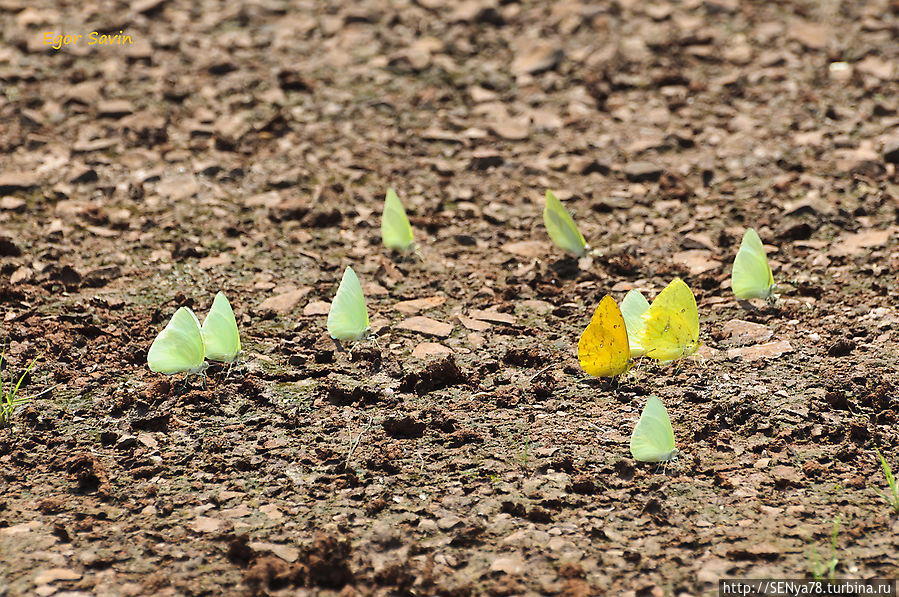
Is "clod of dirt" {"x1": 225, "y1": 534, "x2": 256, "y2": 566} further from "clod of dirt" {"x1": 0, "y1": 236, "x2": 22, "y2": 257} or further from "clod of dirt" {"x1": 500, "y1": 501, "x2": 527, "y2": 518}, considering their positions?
"clod of dirt" {"x1": 0, "y1": 236, "x2": 22, "y2": 257}

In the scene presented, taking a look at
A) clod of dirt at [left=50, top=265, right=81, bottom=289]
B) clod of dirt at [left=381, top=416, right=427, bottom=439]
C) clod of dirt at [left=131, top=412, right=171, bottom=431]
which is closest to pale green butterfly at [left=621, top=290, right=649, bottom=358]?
clod of dirt at [left=381, top=416, right=427, bottom=439]

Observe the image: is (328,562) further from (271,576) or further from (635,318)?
(635,318)

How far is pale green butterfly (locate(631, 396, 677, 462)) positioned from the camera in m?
3.11

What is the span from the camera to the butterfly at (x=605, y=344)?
11.6 feet

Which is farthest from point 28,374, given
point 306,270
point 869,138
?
point 869,138

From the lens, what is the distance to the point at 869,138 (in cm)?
559

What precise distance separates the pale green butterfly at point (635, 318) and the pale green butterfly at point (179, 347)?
5.72ft

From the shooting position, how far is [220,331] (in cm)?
373

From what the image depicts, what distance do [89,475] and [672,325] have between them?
229 centimetres

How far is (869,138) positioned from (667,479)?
11.3ft

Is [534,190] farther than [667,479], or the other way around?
[534,190]

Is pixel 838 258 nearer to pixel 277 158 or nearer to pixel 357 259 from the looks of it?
pixel 357 259

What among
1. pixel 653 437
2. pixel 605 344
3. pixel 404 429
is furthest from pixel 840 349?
pixel 404 429
